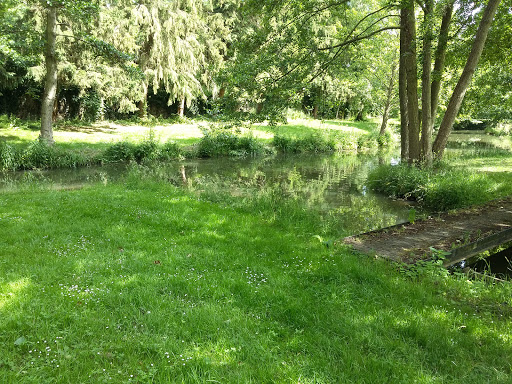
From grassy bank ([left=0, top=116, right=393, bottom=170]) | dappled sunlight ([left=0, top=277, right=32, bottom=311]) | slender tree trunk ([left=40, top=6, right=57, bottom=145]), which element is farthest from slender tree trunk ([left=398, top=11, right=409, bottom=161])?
slender tree trunk ([left=40, top=6, right=57, bottom=145])

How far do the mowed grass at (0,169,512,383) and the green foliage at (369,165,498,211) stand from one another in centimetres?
618

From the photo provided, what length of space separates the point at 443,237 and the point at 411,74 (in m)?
6.69

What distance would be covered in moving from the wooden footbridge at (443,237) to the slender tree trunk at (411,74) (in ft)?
14.0

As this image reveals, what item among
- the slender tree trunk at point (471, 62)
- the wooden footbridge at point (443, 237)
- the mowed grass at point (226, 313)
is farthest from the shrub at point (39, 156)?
the slender tree trunk at point (471, 62)

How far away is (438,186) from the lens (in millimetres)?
10680

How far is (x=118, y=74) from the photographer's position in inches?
833

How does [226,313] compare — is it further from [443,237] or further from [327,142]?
[327,142]

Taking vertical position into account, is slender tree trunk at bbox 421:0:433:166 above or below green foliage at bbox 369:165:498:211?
above

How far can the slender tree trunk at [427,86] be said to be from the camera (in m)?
10.4

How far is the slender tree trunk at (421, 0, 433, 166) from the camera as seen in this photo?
10414 millimetres

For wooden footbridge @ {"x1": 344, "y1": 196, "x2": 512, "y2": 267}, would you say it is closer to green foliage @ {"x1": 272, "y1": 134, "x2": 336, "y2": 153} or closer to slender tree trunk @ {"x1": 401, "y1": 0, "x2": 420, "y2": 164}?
slender tree trunk @ {"x1": 401, "y1": 0, "x2": 420, "y2": 164}

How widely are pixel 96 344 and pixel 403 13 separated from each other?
41.3 ft

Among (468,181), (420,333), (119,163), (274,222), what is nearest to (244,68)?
(274,222)

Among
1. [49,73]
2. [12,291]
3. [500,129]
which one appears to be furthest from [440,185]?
[500,129]
